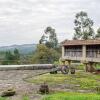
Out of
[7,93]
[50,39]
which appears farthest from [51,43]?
[7,93]

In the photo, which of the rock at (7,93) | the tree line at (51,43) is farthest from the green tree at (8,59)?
the rock at (7,93)

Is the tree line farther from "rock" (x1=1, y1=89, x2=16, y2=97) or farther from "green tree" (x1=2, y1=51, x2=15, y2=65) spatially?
"rock" (x1=1, y1=89, x2=16, y2=97)

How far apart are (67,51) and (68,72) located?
4826 mm

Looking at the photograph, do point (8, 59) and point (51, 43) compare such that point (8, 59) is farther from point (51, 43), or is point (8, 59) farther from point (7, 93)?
point (7, 93)

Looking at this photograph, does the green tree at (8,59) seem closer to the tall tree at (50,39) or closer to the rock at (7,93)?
the tall tree at (50,39)

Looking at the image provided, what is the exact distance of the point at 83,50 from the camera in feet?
96.3

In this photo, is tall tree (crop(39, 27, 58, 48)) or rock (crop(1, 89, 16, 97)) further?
tall tree (crop(39, 27, 58, 48))

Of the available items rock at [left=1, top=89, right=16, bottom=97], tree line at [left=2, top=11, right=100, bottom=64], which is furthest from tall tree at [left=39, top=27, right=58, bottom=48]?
rock at [left=1, top=89, right=16, bottom=97]

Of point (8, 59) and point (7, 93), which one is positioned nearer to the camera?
point (7, 93)

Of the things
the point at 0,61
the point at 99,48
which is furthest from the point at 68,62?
the point at 0,61

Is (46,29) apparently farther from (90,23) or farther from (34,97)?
(34,97)

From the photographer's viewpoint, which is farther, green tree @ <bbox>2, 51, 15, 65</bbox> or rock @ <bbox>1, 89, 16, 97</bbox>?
green tree @ <bbox>2, 51, 15, 65</bbox>

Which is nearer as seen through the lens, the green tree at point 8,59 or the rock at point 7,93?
the rock at point 7,93

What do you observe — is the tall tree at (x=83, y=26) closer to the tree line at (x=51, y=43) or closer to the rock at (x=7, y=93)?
the tree line at (x=51, y=43)
